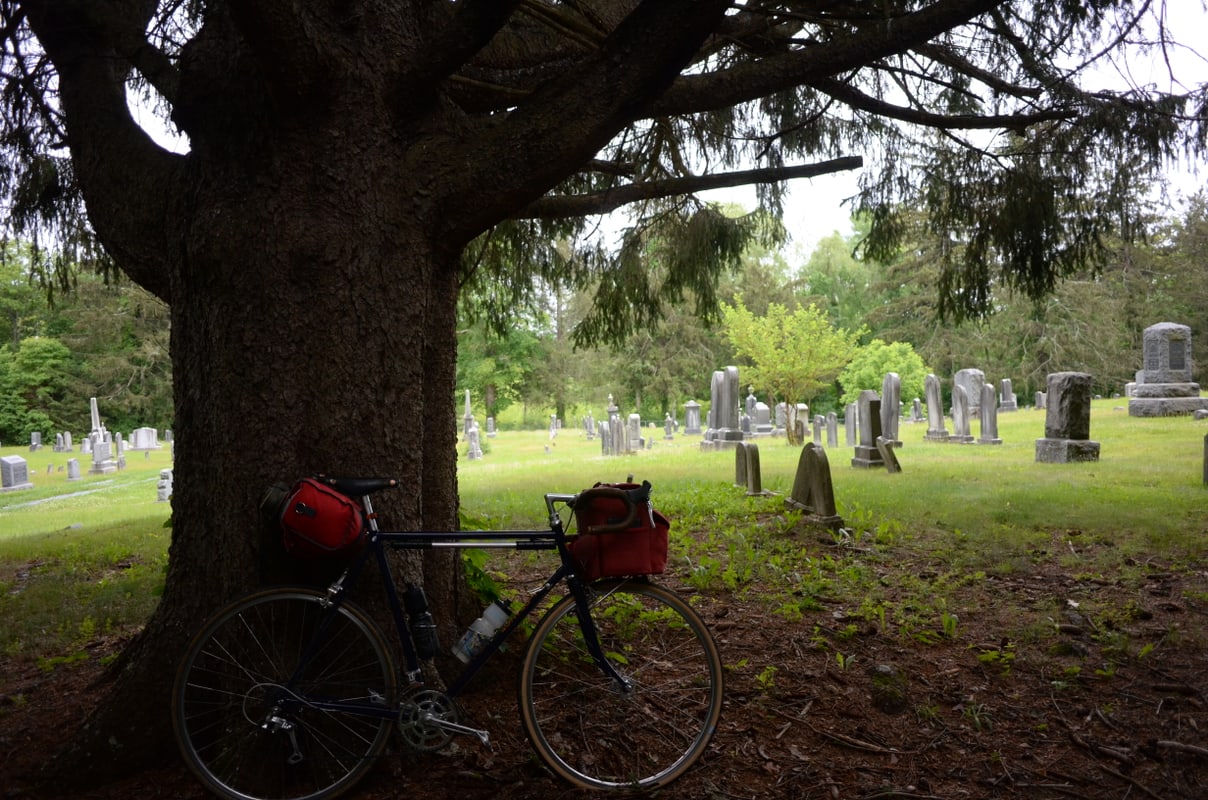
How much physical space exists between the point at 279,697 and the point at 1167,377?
72.1 feet

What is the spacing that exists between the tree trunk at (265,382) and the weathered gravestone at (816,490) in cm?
468

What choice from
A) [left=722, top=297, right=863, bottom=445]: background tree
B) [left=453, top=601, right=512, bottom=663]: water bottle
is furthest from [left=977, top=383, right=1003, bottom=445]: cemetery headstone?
[left=453, top=601, right=512, bottom=663]: water bottle

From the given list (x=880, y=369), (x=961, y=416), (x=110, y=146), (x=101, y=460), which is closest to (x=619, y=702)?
(x=110, y=146)

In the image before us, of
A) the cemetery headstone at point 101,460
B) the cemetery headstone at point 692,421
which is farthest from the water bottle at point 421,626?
the cemetery headstone at point 692,421

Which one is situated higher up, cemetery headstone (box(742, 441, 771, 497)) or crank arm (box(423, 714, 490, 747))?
cemetery headstone (box(742, 441, 771, 497))

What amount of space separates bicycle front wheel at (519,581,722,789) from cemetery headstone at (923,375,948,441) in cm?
1754

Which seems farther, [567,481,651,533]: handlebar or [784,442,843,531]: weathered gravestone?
[784,442,843,531]: weathered gravestone

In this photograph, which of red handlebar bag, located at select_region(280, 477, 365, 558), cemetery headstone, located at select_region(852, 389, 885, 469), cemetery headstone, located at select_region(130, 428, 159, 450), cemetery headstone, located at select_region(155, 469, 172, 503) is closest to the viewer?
red handlebar bag, located at select_region(280, 477, 365, 558)

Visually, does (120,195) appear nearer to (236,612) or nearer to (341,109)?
(341,109)

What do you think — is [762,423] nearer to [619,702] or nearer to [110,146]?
[619,702]

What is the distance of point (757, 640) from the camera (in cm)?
392

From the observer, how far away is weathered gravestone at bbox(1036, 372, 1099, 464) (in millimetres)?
11094

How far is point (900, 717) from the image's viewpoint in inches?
122

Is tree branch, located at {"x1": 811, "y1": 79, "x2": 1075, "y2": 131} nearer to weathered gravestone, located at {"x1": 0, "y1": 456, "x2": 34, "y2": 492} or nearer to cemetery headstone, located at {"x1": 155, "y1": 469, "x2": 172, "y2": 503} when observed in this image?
cemetery headstone, located at {"x1": 155, "y1": 469, "x2": 172, "y2": 503}
